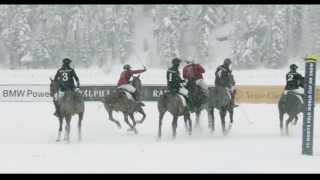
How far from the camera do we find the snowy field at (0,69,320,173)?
12562mm

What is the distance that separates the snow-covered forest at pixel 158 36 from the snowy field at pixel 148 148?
2140 inches

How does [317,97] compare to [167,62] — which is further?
[167,62]

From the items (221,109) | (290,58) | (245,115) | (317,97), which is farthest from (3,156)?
(290,58)

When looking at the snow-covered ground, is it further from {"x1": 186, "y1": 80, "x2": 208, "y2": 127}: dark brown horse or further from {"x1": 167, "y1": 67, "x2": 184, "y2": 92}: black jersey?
{"x1": 167, "y1": 67, "x2": 184, "y2": 92}: black jersey

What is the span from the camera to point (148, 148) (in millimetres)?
16156

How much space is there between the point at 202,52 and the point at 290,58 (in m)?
12.0

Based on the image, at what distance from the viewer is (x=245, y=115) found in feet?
89.7

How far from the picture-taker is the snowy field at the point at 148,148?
41.2ft

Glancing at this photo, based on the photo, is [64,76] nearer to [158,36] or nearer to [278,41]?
[278,41]

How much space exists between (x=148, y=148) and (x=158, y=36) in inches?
2770

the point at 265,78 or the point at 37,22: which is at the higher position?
the point at 37,22

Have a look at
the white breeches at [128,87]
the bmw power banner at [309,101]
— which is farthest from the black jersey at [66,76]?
the bmw power banner at [309,101]

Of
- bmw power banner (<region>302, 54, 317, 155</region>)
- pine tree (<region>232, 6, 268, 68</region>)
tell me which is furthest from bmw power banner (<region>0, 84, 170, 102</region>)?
pine tree (<region>232, 6, 268, 68</region>)
